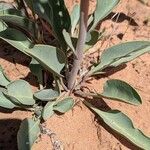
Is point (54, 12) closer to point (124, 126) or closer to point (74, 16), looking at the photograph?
point (74, 16)

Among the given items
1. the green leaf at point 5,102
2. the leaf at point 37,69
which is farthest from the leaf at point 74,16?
the green leaf at point 5,102

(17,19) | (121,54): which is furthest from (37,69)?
(121,54)

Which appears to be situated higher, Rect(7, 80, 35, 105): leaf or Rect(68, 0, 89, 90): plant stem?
Rect(68, 0, 89, 90): plant stem

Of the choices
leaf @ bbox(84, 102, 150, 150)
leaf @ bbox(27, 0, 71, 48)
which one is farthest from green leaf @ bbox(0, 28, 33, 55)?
leaf @ bbox(84, 102, 150, 150)

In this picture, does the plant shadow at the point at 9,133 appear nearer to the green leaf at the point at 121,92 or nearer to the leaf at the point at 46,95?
the leaf at the point at 46,95

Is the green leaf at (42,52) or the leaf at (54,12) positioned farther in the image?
the leaf at (54,12)

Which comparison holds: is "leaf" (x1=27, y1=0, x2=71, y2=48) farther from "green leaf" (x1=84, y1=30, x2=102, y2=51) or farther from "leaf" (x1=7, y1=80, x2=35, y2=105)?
"leaf" (x1=7, y1=80, x2=35, y2=105)

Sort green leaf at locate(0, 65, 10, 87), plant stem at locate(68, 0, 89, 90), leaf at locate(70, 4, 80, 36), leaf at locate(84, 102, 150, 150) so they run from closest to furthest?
plant stem at locate(68, 0, 89, 90)
leaf at locate(84, 102, 150, 150)
green leaf at locate(0, 65, 10, 87)
leaf at locate(70, 4, 80, 36)
